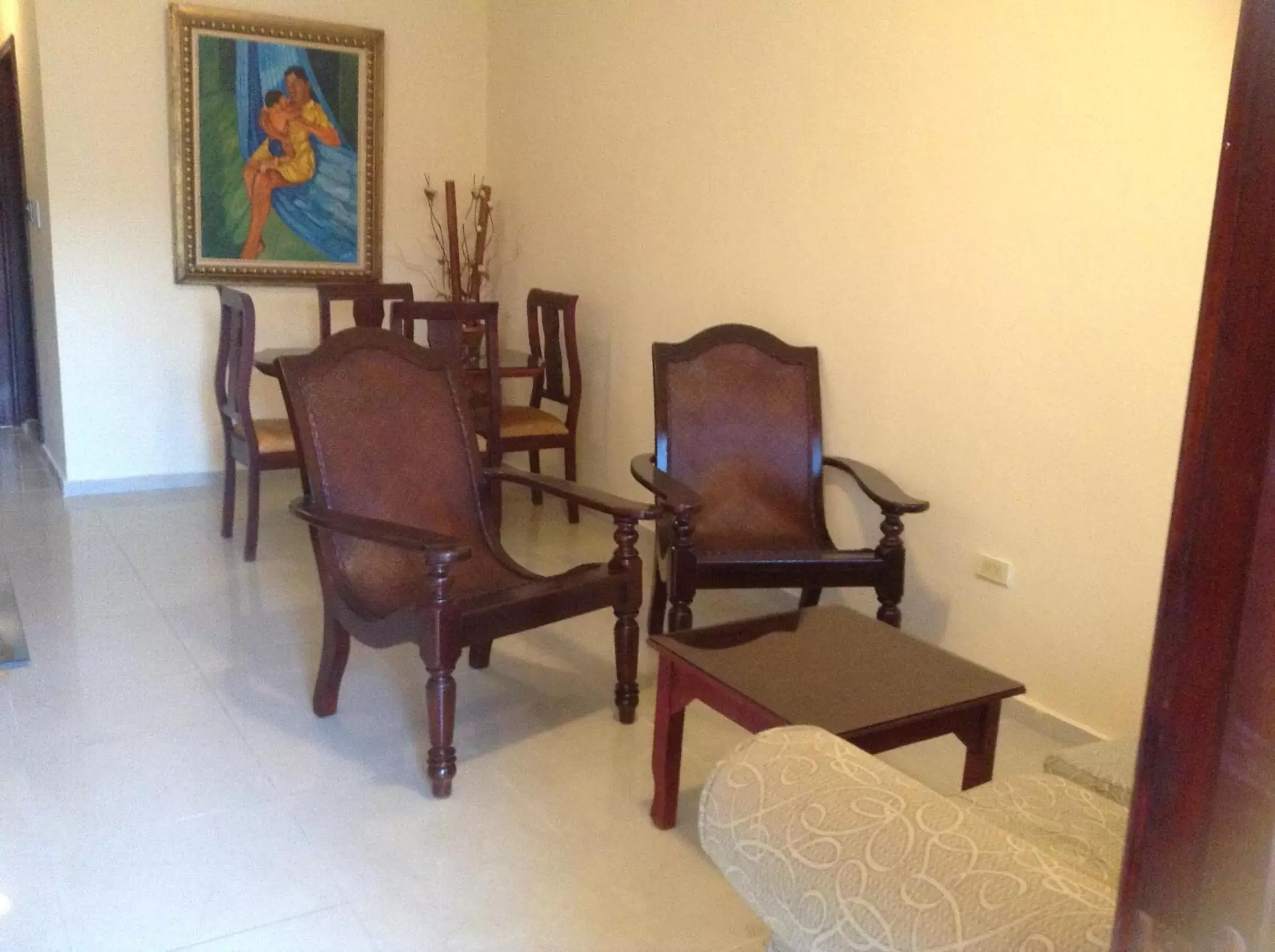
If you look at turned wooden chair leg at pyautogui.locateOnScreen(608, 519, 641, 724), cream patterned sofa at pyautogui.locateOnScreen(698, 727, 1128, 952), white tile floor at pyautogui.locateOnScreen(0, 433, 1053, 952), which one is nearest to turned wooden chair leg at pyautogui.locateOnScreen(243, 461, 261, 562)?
white tile floor at pyautogui.locateOnScreen(0, 433, 1053, 952)

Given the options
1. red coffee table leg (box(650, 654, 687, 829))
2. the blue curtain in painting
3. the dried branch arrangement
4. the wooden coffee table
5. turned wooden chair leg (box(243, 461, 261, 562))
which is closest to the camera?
the wooden coffee table

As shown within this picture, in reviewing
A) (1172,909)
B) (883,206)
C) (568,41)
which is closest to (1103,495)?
(883,206)

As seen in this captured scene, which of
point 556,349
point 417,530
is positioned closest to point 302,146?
point 556,349

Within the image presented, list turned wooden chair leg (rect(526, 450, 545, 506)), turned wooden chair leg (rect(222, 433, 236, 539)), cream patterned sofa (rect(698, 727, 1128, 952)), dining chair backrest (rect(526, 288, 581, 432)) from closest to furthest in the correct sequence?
cream patterned sofa (rect(698, 727, 1128, 952))
turned wooden chair leg (rect(222, 433, 236, 539))
dining chair backrest (rect(526, 288, 581, 432))
turned wooden chair leg (rect(526, 450, 545, 506))

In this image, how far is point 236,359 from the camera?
3.94m

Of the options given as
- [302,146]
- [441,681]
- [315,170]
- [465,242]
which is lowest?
[441,681]

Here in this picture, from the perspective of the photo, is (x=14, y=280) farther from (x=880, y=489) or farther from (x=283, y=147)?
(x=880, y=489)

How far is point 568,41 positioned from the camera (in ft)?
15.0

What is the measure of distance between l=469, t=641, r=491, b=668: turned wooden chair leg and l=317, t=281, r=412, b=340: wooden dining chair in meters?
1.76

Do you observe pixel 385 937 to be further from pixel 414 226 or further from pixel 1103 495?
pixel 414 226

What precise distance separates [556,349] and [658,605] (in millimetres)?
1719

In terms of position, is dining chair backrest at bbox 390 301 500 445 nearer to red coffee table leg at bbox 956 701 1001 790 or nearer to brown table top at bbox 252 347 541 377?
brown table top at bbox 252 347 541 377

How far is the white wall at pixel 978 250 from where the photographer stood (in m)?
2.48

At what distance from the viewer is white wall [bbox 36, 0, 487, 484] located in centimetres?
441
